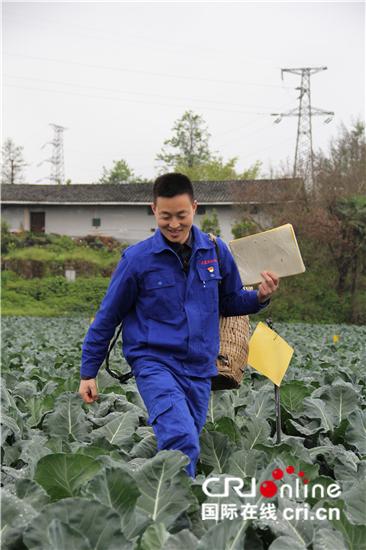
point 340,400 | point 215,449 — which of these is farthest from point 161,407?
point 340,400

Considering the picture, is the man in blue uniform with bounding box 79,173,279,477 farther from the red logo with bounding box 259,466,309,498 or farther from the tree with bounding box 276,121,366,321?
the tree with bounding box 276,121,366,321

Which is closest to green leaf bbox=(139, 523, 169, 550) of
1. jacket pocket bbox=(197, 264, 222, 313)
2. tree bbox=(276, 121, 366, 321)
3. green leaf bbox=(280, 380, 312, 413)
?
jacket pocket bbox=(197, 264, 222, 313)

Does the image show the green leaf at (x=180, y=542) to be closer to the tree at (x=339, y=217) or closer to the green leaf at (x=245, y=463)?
the green leaf at (x=245, y=463)

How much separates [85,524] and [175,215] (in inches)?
65.5

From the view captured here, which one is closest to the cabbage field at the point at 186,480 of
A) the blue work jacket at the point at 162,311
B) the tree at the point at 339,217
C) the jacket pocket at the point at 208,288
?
the blue work jacket at the point at 162,311

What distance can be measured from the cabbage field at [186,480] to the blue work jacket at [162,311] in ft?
1.41

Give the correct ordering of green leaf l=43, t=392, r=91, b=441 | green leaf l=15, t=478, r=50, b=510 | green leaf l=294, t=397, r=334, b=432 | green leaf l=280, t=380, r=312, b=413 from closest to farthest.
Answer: green leaf l=15, t=478, r=50, b=510 → green leaf l=43, t=392, r=91, b=441 → green leaf l=294, t=397, r=334, b=432 → green leaf l=280, t=380, r=312, b=413

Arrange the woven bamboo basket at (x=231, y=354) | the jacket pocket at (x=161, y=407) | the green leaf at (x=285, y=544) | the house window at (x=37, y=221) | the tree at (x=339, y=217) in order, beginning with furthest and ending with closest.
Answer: the house window at (x=37, y=221), the tree at (x=339, y=217), the woven bamboo basket at (x=231, y=354), the jacket pocket at (x=161, y=407), the green leaf at (x=285, y=544)

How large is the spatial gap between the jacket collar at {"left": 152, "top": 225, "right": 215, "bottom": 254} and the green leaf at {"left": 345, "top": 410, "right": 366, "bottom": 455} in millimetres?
1285

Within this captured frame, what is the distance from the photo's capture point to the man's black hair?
134 inches

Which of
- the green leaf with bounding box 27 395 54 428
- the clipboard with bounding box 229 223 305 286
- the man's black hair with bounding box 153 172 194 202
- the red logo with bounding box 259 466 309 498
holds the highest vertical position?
the man's black hair with bounding box 153 172 194 202

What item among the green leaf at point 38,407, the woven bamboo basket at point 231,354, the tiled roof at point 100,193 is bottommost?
the green leaf at point 38,407

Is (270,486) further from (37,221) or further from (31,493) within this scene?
(37,221)

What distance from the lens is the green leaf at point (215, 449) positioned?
Answer: 3543 millimetres
